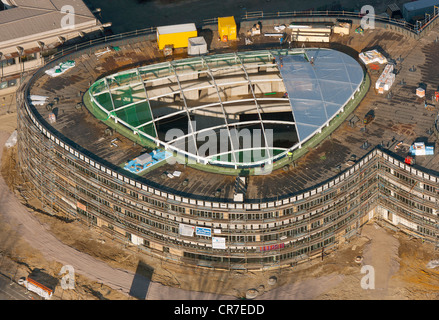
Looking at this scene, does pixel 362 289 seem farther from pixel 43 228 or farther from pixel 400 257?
pixel 43 228

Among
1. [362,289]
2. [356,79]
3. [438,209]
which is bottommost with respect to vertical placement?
[362,289]

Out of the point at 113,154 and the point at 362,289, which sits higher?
the point at 113,154

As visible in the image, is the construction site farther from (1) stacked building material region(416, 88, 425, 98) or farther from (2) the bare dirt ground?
(1) stacked building material region(416, 88, 425, 98)

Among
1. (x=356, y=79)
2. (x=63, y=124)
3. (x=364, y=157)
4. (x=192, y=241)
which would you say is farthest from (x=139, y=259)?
(x=356, y=79)

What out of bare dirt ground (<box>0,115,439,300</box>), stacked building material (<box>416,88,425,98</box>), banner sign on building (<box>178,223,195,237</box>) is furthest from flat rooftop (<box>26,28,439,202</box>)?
bare dirt ground (<box>0,115,439,300</box>)

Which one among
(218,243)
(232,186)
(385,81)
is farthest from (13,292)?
(385,81)

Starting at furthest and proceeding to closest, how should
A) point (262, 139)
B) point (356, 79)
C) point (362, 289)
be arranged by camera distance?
point (356, 79)
point (262, 139)
point (362, 289)

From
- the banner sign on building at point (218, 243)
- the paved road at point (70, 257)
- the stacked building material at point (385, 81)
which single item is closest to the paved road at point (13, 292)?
the paved road at point (70, 257)
